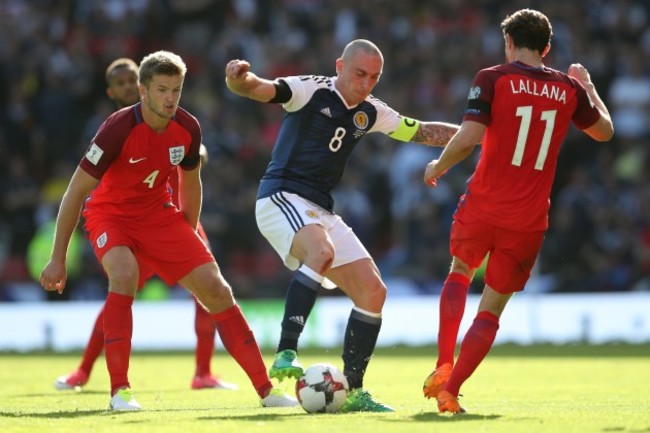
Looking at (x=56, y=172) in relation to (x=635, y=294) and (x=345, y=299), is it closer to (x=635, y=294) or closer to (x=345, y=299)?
(x=345, y=299)

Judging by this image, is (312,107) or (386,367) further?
(386,367)

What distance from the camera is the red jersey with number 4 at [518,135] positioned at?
24.5 feet

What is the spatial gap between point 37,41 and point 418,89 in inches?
267

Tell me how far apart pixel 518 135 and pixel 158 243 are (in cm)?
263

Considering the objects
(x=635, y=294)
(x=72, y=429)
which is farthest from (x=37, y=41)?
(x=72, y=429)

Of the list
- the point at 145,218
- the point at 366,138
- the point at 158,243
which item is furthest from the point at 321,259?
the point at 366,138

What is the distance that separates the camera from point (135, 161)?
8469 millimetres

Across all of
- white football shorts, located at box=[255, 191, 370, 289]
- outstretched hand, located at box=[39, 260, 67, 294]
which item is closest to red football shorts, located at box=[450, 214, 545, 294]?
white football shorts, located at box=[255, 191, 370, 289]

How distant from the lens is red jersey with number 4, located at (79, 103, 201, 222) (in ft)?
27.1

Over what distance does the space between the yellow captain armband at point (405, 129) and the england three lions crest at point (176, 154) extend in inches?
58.0

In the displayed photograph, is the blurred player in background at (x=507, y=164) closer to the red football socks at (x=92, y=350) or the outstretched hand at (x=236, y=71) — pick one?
the outstretched hand at (x=236, y=71)

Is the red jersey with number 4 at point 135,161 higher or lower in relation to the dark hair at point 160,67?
lower

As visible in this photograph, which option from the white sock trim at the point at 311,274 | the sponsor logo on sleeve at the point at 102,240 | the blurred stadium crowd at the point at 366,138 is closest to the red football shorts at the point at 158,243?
the sponsor logo on sleeve at the point at 102,240

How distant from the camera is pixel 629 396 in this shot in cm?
912
